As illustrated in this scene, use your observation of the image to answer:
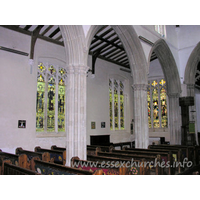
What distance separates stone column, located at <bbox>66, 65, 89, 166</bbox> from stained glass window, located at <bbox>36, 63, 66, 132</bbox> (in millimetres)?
4644

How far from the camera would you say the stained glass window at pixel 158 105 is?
50.2 ft

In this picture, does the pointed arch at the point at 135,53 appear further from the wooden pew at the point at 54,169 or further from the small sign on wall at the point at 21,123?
the wooden pew at the point at 54,169

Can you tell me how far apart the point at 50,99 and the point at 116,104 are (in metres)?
5.32

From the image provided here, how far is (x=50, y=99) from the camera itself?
1058cm

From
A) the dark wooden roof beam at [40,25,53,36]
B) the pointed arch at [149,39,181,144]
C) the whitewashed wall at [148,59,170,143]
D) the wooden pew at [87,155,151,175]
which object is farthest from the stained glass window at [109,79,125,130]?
the wooden pew at [87,155,151,175]

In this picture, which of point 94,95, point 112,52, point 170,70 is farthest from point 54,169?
point 112,52

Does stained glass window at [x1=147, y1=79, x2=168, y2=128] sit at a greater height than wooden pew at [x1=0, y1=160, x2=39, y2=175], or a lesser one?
greater

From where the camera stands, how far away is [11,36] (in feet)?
29.6

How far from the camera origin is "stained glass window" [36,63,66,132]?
10.1 m

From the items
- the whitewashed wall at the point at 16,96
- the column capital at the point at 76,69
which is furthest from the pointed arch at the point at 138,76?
the whitewashed wall at the point at 16,96

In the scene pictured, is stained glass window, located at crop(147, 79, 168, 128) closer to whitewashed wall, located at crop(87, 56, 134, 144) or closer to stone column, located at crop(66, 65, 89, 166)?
whitewashed wall, located at crop(87, 56, 134, 144)

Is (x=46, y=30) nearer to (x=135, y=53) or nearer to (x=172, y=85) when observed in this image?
(x=135, y=53)

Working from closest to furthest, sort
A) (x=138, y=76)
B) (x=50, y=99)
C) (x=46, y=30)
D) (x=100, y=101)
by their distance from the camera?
(x=138, y=76) → (x=46, y=30) → (x=50, y=99) → (x=100, y=101)

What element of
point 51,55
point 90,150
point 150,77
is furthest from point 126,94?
point 90,150
